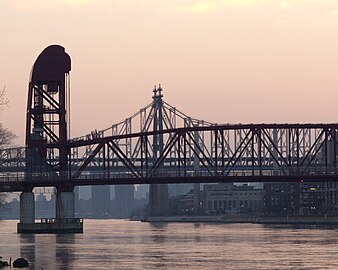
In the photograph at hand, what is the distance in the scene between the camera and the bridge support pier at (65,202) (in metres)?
172

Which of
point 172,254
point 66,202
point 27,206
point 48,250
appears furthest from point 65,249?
point 66,202

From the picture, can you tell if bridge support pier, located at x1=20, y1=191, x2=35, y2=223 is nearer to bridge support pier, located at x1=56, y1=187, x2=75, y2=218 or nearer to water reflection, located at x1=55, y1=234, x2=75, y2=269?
bridge support pier, located at x1=56, y1=187, x2=75, y2=218

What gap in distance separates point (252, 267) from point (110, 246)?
39.4m

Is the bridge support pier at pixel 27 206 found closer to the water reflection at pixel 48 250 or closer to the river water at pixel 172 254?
the water reflection at pixel 48 250

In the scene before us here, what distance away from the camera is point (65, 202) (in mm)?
172000

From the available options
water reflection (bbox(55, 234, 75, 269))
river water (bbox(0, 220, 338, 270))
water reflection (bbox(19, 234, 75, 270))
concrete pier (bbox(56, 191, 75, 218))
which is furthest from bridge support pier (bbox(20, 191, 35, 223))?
river water (bbox(0, 220, 338, 270))

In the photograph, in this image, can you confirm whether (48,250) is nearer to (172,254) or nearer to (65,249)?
(65,249)

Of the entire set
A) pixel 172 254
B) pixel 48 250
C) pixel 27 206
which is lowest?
pixel 172 254

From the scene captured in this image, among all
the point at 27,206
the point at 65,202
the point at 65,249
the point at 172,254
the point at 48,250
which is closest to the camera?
the point at 172,254

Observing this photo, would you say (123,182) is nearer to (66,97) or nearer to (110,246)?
(66,97)

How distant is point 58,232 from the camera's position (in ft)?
559

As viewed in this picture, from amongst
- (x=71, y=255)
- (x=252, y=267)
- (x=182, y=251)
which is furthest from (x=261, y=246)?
(x=252, y=267)

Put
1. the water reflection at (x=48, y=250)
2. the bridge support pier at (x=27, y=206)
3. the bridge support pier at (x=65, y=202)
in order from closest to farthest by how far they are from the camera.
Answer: the water reflection at (x=48, y=250), the bridge support pier at (x=27, y=206), the bridge support pier at (x=65, y=202)

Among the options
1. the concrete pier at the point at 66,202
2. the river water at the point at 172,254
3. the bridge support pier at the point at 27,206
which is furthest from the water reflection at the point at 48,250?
the concrete pier at the point at 66,202
